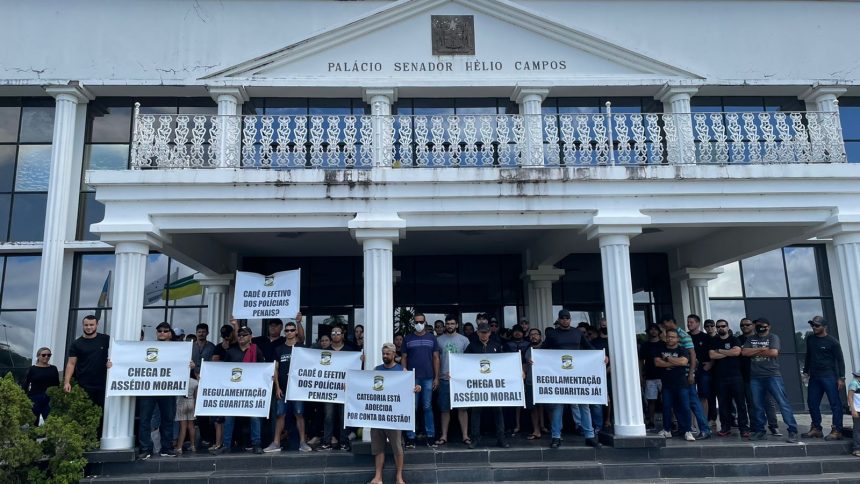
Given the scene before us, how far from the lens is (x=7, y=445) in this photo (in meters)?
7.52

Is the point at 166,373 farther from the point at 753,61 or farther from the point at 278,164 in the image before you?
the point at 753,61

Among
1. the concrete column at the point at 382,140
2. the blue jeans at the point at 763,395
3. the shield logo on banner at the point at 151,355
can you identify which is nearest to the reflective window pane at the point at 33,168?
the shield logo on banner at the point at 151,355

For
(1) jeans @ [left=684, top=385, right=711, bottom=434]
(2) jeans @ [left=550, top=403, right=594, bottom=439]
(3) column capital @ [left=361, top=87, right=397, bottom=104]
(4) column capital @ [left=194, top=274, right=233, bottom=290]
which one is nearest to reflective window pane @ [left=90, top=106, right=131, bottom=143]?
(4) column capital @ [left=194, top=274, right=233, bottom=290]

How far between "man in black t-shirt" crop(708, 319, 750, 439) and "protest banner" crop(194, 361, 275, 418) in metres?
6.99

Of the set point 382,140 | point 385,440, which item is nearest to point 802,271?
point 382,140

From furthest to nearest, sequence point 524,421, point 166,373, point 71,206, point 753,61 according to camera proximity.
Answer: point 753,61 → point 71,206 → point 524,421 → point 166,373

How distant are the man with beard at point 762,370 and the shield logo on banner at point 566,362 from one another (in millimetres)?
2805

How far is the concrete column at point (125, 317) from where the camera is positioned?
8656mm

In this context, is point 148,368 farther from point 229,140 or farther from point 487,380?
point 487,380

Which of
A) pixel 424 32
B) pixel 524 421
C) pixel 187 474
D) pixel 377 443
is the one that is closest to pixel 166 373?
pixel 187 474

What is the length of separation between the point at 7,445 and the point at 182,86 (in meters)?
8.41

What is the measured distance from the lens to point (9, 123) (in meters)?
13.8

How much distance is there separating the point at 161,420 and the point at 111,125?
8105 mm

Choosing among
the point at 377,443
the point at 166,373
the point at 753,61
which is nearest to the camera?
the point at 377,443
